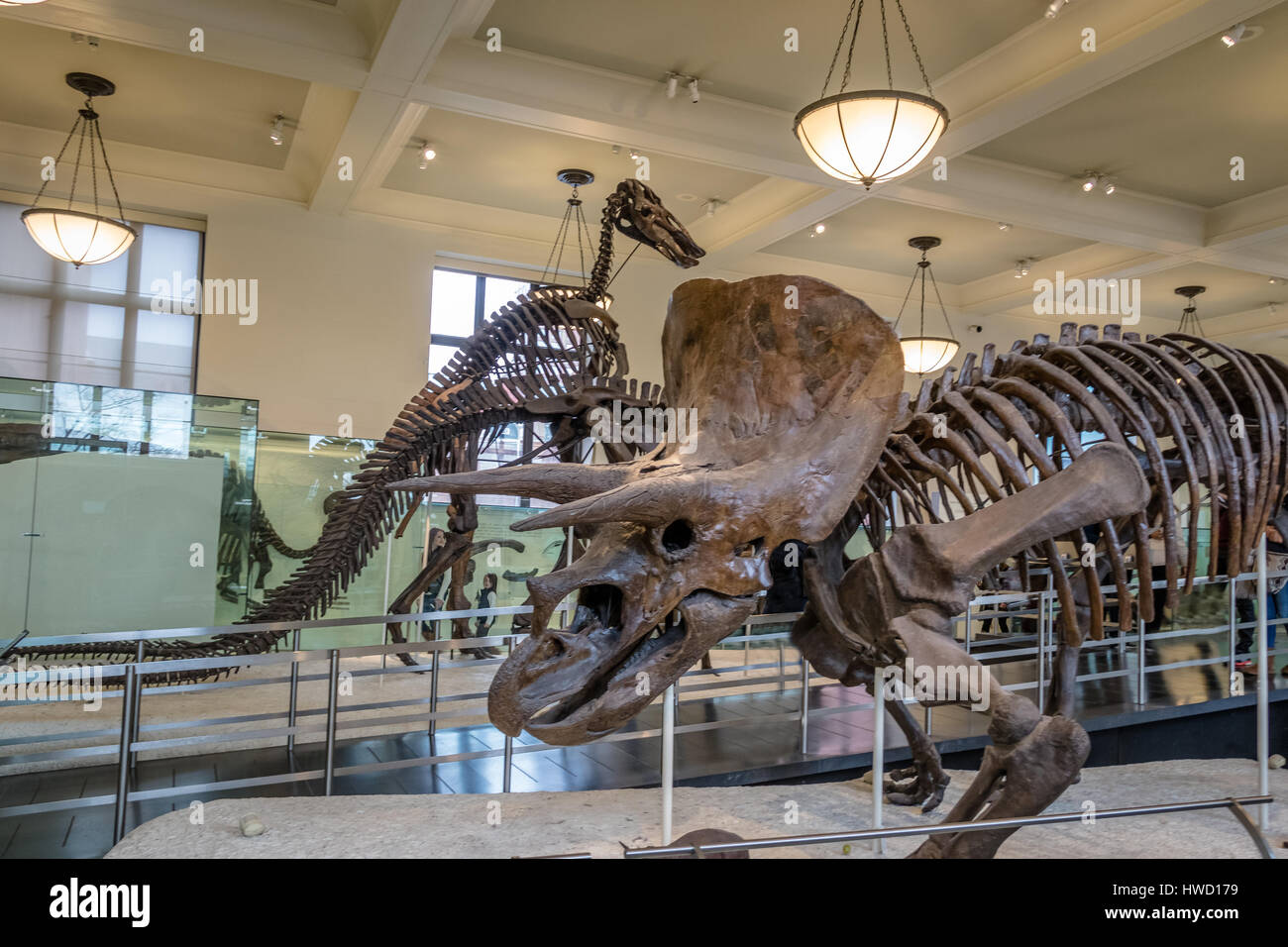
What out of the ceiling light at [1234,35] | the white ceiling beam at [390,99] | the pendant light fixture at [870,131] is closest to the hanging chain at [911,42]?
the pendant light fixture at [870,131]

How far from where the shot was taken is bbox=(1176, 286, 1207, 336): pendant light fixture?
41.0 ft

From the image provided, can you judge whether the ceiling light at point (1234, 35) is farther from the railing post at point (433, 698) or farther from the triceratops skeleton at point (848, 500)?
the railing post at point (433, 698)

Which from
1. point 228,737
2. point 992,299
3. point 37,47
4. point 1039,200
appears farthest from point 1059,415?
point 992,299

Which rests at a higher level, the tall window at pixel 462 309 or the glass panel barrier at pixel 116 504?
the tall window at pixel 462 309

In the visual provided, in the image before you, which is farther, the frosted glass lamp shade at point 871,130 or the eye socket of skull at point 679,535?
the frosted glass lamp shade at point 871,130

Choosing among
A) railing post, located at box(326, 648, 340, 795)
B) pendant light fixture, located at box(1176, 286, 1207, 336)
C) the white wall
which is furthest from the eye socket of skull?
pendant light fixture, located at box(1176, 286, 1207, 336)

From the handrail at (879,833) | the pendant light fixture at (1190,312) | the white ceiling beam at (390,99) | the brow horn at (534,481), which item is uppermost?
the pendant light fixture at (1190,312)

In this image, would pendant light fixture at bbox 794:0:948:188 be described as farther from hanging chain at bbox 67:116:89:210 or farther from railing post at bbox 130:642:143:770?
hanging chain at bbox 67:116:89:210

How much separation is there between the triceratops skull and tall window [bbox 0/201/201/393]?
6996 millimetres

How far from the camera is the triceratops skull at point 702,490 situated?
71.3 inches

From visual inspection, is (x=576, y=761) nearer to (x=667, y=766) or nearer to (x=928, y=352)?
(x=667, y=766)

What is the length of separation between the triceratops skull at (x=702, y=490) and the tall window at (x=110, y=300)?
7.00 m

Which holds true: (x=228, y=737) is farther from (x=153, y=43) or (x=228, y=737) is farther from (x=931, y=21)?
(x=931, y=21)
